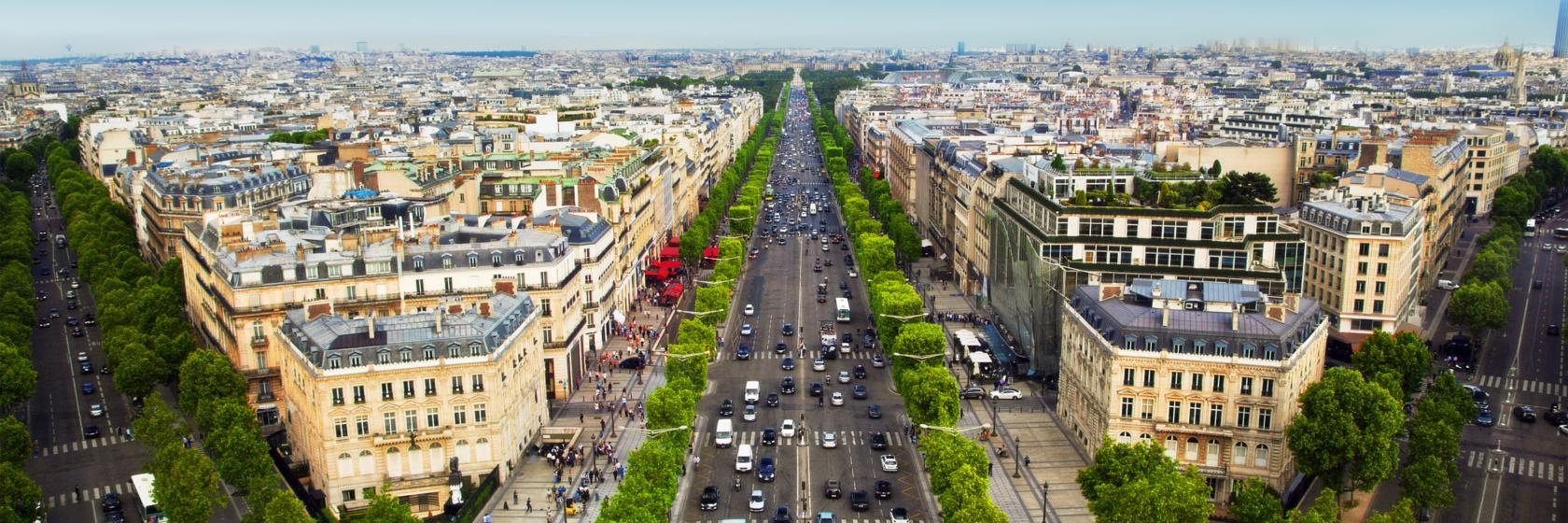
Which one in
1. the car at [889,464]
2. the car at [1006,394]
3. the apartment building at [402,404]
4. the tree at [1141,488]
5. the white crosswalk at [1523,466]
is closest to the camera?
the tree at [1141,488]

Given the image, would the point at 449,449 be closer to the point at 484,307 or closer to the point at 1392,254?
the point at 484,307

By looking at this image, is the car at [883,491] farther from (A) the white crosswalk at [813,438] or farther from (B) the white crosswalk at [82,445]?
(B) the white crosswalk at [82,445]

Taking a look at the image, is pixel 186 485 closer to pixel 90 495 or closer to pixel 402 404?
pixel 402 404

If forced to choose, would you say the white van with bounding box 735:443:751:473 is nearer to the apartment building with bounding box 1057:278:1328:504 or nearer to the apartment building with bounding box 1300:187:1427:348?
the apartment building with bounding box 1057:278:1328:504

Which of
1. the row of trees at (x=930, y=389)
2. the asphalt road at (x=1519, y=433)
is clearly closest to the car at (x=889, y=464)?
the row of trees at (x=930, y=389)

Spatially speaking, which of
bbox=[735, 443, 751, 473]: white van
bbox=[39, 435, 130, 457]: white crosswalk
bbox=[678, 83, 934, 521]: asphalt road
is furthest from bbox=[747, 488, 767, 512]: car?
bbox=[39, 435, 130, 457]: white crosswalk
